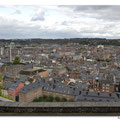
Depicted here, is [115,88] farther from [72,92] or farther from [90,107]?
[90,107]

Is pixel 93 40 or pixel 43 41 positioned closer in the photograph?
pixel 43 41

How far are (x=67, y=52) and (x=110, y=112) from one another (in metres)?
33.5

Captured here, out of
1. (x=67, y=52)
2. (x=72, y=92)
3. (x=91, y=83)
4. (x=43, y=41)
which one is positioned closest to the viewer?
(x=72, y=92)

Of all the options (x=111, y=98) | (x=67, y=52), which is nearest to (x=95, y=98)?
(x=111, y=98)

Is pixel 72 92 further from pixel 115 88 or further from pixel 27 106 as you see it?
pixel 27 106

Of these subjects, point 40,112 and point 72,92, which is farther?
point 72,92

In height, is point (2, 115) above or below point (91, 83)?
above

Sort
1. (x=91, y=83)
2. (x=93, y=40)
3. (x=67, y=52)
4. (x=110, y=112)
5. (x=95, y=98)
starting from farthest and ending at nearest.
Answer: (x=93, y=40), (x=67, y=52), (x=91, y=83), (x=95, y=98), (x=110, y=112)

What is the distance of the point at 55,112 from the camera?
172 centimetres

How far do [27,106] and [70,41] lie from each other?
5837 centimetres

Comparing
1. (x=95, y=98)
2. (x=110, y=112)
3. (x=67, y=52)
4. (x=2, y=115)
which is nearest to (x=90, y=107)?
(x=110, y=112)

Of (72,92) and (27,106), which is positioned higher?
(27,106)

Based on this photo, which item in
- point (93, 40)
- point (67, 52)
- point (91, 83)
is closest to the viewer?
point (91, 83)

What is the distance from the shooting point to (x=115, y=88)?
33.7 ft
